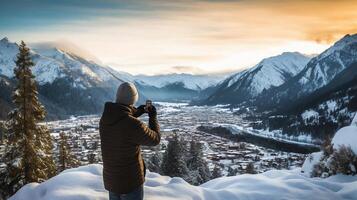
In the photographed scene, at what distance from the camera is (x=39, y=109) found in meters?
24.2

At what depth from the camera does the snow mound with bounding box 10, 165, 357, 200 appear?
11.2 m

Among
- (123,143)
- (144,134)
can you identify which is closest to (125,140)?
(123,143)

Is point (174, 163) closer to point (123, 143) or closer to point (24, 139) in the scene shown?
point (24, 139)

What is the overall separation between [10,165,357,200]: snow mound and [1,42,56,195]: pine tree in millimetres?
11744

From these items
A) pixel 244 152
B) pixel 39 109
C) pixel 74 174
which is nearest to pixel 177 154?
pixel 39 109

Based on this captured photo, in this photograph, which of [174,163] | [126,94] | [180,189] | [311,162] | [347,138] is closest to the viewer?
[126,94]

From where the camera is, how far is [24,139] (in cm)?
2373

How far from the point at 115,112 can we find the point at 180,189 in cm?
526

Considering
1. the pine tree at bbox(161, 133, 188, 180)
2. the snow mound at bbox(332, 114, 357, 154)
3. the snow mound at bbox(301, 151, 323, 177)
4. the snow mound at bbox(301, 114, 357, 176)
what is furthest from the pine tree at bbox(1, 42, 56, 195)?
the pine tree at bbox(161, 133, 188, 180)

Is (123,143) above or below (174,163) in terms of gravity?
above

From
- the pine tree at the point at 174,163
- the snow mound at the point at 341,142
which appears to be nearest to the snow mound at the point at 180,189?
the snow mound at the point at 341,142

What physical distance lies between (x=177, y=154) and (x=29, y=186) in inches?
1123

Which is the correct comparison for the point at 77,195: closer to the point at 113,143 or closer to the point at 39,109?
the point at 113,143

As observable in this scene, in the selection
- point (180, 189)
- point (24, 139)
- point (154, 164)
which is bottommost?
point (154, 164)
